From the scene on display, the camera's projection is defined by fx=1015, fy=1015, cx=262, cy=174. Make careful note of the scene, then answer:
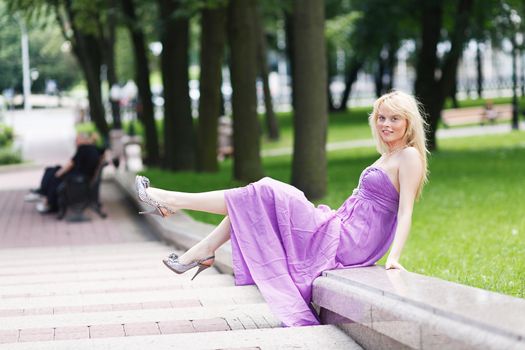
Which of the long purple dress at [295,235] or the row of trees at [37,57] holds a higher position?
the row of trees at [37,57]

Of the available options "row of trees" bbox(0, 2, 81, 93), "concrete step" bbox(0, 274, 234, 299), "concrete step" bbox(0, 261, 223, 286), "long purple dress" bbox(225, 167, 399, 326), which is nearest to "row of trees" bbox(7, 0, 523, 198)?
"row of trees" bbox(0, 2, 81, 93)

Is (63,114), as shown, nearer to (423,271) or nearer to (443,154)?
(443,154)

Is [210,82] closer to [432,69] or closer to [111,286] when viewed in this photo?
[432,69]

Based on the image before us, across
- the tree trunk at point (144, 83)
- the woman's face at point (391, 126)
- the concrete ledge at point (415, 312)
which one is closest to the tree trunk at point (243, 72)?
the tree trunk at point (144, 83)

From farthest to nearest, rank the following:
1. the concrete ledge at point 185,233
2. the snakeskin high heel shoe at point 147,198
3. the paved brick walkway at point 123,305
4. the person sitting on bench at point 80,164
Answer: the person sitting on bench at point 80,164 < the concrete ledge at point 185,233 < the snakeskin high heel shoe at point 147,198 < the paved brick walkway at point 123,305

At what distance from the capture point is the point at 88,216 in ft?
54.4

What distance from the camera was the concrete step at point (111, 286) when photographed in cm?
744

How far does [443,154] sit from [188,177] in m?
6.55

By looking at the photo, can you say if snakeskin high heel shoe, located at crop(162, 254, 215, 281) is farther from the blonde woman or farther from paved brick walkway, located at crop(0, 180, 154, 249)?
paved brick walkway, located at crop(0, 180, 154, 249)

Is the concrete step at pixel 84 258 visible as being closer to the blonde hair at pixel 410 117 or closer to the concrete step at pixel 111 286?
the concrete step at pixel 111 286

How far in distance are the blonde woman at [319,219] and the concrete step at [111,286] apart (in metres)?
1.57

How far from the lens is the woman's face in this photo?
A: 603 cm

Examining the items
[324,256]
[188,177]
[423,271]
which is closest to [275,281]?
[324,256]

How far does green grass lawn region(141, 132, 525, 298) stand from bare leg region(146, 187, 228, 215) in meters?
2.00
